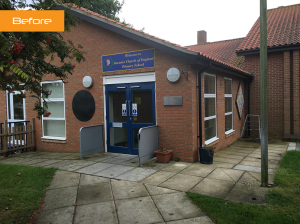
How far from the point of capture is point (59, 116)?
353 inches

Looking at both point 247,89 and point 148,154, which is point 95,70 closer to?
point 148,154

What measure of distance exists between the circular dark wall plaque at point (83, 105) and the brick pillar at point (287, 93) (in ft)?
28.0

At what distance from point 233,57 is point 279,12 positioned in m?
4.02

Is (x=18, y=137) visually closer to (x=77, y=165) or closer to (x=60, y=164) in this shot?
(x=60, y=164)

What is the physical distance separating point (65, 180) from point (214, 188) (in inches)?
121

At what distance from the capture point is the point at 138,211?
12.4 ft

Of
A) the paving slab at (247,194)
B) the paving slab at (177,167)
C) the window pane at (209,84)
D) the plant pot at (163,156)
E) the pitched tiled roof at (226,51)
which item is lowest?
the paving slab at (247,194)

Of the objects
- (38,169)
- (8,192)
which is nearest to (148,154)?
(38,169)

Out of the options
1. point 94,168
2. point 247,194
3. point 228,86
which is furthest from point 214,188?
point 228,86

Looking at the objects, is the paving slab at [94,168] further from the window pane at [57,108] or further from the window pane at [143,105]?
the window pane at [57,108]

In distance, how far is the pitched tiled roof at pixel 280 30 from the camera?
11.4 metres

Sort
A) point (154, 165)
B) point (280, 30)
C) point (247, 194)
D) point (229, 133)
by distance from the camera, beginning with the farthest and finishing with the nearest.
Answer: point (280, 30) → point (229, 133) → point (154, 165) → point (247, 194)

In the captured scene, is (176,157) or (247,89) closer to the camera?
(176,157)

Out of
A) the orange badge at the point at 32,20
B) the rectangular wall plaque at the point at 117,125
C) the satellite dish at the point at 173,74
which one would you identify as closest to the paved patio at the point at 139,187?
the rectangular wall plaque at the point at 117,125
